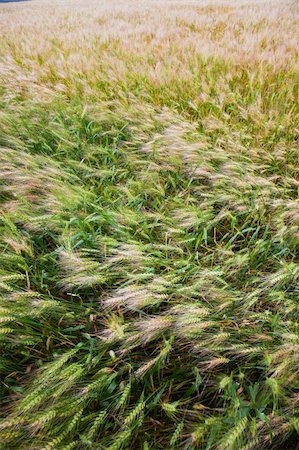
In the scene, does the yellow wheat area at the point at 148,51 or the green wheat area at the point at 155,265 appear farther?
the yellow wheat area at the point at 148,51

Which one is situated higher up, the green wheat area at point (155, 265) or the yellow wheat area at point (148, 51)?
the yellow wheat area at point (148, 51)

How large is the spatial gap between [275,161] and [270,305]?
898 millimetres

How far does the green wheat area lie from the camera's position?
3.30 feet

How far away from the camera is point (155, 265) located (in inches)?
55.6

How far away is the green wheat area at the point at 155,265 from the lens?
101 cm

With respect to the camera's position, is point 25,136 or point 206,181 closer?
point 206,181

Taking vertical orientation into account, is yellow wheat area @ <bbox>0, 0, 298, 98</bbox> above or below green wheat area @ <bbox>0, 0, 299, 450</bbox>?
above

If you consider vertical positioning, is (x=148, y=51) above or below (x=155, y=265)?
above

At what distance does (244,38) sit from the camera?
361cm

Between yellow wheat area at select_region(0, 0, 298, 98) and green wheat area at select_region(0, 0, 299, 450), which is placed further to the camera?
yellow wheat area at select_region(0, 0, 298, 98)

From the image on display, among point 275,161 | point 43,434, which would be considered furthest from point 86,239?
point 275,161

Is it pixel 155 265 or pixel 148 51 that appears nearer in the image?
pixel 155 265

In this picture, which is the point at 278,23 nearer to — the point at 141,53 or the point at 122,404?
the point at 141,53

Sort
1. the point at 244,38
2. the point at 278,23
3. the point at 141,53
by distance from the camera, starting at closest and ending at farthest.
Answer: the point at 141,53 → the point at 244,38 → the point at 278,23
